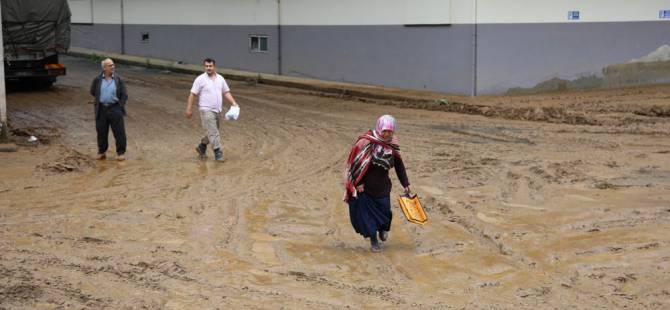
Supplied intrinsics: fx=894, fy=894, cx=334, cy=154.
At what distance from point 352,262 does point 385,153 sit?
3.59 ft

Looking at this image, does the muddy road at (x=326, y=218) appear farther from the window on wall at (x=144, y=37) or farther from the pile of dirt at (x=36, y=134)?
the window on wall at (x=144, y=37)

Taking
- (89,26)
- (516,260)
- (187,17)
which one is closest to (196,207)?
(516,260)

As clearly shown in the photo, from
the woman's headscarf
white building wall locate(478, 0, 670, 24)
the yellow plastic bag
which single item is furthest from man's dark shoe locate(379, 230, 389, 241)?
white building wall locate(478, 0, 670, 24)

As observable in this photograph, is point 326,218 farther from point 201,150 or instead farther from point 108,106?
point 108,106

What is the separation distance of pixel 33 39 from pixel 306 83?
24.4 ft

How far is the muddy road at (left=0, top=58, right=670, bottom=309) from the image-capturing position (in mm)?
7336

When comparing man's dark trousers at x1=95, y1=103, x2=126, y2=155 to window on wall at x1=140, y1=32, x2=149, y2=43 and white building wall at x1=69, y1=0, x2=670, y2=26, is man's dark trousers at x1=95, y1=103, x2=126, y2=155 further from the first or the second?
window on wall at x1=140, y1=32, x2=149, y2=43

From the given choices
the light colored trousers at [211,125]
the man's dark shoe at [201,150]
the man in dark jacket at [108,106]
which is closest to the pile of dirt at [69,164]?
the man in dark jacket at [108,106]

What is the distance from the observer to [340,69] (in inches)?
1020

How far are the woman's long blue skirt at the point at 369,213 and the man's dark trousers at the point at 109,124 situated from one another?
621 cm

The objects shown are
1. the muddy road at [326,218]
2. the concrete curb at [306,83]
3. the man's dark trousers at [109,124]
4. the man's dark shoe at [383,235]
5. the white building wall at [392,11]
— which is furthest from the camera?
the concrete curb at [306,83]

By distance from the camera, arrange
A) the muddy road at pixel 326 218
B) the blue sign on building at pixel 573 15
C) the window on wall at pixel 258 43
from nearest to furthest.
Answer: the muddy road at pixel 326 218, the blue sign on building at pixel 573 15, the window on wall at pixel 258 43

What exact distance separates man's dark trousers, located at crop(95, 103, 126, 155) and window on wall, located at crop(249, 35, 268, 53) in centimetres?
1518

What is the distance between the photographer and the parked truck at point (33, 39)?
22.6 m
